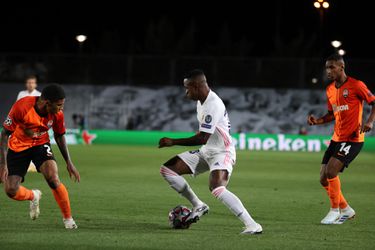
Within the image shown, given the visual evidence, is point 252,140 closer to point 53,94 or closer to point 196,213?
point 196,213

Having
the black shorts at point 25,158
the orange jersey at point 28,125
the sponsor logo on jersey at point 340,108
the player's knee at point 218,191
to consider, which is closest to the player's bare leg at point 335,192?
the sponsor logo on jersey at point 340,108

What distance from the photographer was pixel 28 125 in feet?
33.8

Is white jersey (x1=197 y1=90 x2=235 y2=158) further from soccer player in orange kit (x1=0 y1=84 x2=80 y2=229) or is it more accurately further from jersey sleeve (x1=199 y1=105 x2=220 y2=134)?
soccer player in orange kit (x1=0 y1=84 x2=80 y2=229)

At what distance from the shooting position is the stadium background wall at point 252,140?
38.5 meters

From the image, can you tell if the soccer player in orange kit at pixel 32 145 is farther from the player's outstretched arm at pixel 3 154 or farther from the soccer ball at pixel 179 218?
the soccer ball at pixel 179 218

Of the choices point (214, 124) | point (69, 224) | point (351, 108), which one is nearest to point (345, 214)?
point (351, 108)

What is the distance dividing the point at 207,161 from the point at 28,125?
2517mm

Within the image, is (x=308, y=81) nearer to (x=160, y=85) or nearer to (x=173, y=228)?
(x=160, y=85)

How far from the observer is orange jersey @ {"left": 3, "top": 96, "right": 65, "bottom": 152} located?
10242 millimetres

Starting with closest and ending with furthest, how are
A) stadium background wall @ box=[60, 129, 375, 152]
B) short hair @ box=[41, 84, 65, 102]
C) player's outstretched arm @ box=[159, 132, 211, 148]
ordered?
1. player's outstretched arm @ box=[159, 132, 211, 148]
2. short hair @ box=[41, 84, 65, 102]
3. stadium background wall @ box=[60, 129, 375, 152]


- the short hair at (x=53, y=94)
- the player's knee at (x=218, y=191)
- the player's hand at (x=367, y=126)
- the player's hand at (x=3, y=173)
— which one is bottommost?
the player's knee at (x=218, y=191)

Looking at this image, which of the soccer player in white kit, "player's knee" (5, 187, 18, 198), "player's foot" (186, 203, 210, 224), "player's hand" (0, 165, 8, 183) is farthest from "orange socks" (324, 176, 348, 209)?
"player's hand" (0, 165, 8, 183)

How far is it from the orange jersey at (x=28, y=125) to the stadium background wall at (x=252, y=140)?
2843 centimetres

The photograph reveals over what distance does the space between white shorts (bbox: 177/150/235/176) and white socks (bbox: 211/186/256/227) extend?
0.39m
